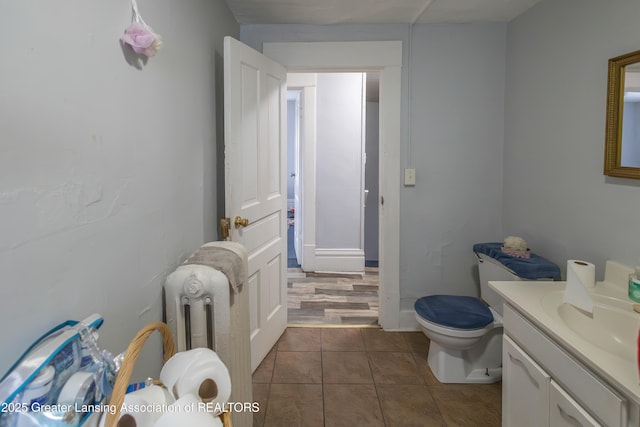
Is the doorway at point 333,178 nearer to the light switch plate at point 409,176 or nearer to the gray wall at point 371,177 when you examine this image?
the gray wall at point 371,177

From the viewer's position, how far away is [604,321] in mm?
1399

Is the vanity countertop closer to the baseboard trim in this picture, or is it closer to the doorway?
the doorway

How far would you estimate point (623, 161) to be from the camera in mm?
1660

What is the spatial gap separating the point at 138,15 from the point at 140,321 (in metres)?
0.98

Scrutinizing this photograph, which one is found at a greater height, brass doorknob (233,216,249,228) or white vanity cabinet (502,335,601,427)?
brass doorknob (233,216,249,228)

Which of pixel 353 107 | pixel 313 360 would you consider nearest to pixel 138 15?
pixel 313 360

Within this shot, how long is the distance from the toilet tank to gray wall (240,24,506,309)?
0.44m

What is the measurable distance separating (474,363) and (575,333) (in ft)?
3.82

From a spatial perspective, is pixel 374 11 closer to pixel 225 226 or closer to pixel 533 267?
pixel 225 226

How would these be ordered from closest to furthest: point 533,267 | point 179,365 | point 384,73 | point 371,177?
point 179,365 → point 533,267 → point 384,73 → point 371,177

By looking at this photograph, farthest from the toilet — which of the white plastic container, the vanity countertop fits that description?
the white plastic container

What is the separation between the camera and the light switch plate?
282 cm

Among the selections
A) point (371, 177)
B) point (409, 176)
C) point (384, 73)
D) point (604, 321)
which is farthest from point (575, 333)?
point (371, 177)

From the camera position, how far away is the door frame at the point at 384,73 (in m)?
2.75
